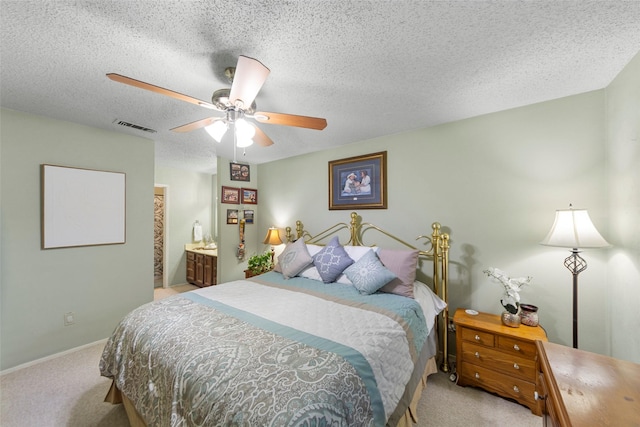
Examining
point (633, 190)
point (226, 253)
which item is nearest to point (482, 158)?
point (633, 190)

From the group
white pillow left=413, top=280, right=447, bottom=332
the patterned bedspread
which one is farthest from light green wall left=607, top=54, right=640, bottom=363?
the patterned bedspread

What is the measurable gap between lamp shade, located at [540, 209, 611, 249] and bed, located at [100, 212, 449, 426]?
0.82 metres

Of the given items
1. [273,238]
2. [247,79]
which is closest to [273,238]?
[273,238]

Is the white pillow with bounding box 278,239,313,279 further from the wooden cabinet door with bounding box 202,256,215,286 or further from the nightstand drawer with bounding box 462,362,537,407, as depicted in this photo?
the wooden cabinet door with bounding box 202,256,215,286

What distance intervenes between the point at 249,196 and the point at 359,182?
2.23 m

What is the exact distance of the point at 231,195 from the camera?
14.0ft

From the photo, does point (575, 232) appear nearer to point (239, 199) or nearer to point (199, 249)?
point (239, 199)

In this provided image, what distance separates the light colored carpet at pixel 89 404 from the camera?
70.5 inches

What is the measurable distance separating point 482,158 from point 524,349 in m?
1.71

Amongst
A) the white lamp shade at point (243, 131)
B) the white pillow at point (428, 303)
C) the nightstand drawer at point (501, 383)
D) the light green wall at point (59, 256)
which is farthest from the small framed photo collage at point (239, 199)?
the nightstand drawer at point (501, 383)

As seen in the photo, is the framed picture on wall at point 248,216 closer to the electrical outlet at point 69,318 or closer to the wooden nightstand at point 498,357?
the electrical outlet at point 69,318

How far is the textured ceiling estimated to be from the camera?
4.06ft

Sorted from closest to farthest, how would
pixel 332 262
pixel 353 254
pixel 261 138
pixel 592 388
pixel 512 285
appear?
pixel 592 388, pixel 512 285, pixel 261 138, pixel 332 262, pixel 353 254

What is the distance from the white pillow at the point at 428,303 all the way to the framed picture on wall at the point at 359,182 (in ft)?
3.58
